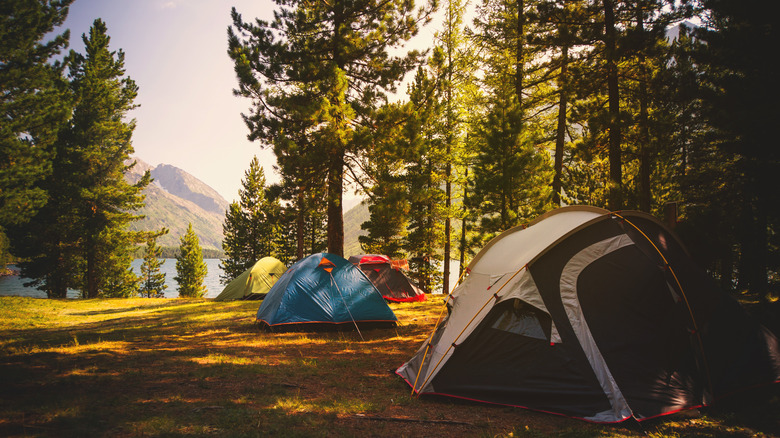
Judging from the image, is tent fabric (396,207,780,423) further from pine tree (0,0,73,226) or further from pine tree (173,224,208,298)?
pine tree (173,224,208,298)

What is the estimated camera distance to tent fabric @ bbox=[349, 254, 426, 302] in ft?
49.4

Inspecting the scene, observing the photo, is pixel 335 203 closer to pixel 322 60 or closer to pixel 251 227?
pixel 322 60

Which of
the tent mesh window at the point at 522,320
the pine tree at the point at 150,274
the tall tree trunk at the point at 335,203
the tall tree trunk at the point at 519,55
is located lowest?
the pine tree at the point at 150,274

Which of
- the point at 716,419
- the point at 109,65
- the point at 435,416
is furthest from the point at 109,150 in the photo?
the point at 716,419

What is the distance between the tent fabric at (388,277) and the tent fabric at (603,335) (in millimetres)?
9791

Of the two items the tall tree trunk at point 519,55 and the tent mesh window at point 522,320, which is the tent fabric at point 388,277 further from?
the tent mesh window at point 522,320

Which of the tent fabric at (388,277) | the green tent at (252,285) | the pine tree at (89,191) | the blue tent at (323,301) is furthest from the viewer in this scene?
the pine tree at (89,191)

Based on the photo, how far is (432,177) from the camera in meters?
21.0

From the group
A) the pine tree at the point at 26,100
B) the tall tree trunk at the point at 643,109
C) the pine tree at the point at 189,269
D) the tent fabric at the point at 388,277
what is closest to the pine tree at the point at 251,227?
the pine tree at the point at 189,269

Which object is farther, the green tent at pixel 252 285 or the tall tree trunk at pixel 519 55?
the green tent at pixel 252 285

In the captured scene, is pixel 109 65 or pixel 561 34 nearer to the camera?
pixel 561 34

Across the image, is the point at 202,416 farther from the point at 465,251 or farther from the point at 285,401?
the point at 465,251

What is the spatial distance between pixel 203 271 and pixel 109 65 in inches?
1004

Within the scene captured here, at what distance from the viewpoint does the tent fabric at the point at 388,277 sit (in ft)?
49.4
